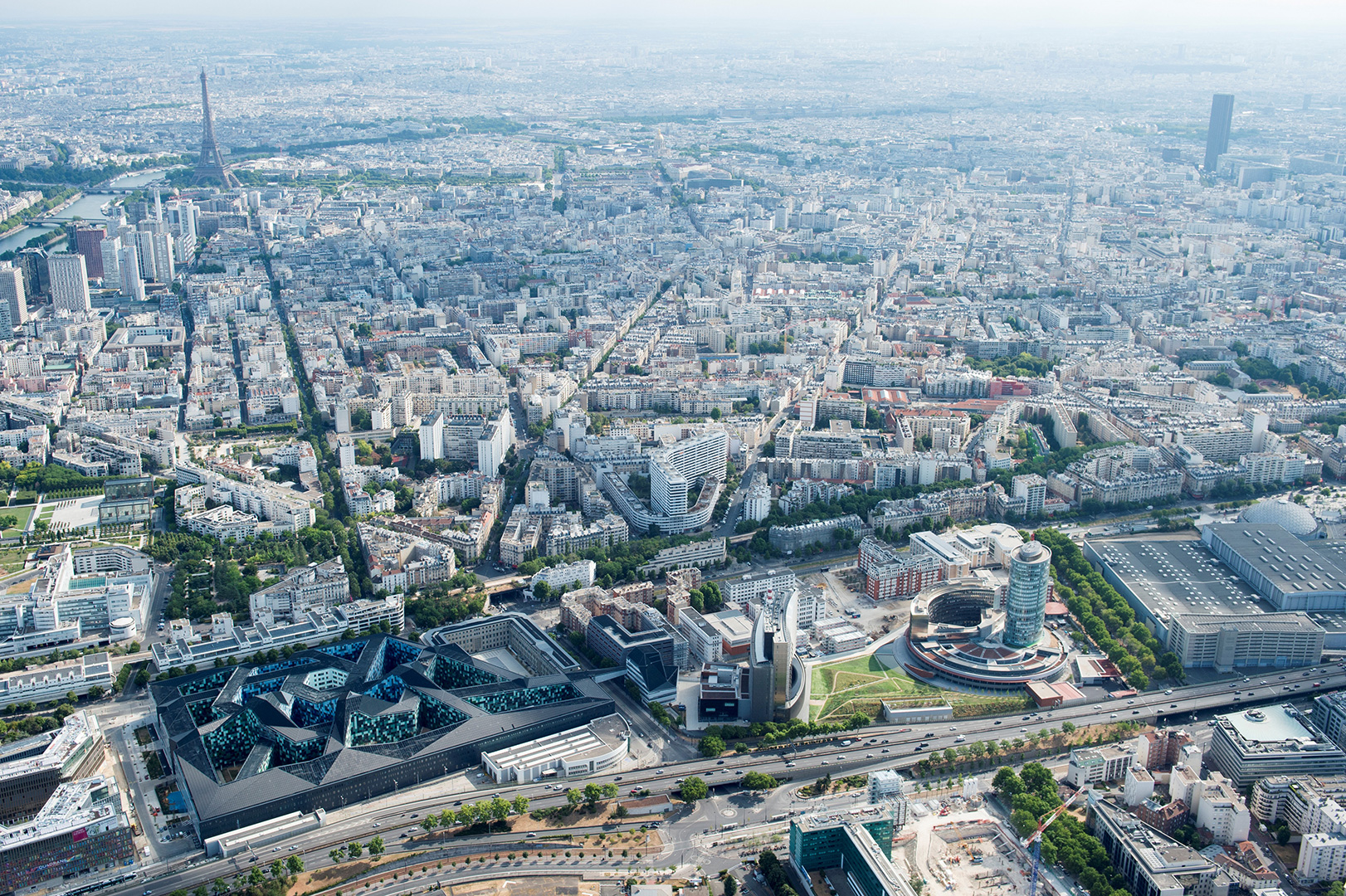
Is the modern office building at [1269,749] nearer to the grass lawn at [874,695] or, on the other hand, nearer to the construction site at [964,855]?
the grass lawn at [874,695]

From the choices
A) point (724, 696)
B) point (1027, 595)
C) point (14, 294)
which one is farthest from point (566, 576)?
point (14, 294)

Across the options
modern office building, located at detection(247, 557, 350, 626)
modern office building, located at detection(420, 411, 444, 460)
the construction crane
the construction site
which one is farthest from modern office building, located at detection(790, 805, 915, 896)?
modern office building, located at detection(420, 411, 444, 460)

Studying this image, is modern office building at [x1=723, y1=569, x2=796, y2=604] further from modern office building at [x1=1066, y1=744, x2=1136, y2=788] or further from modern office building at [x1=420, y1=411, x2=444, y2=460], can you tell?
modern office building at [x1=420, y1=411, x2=444, y2=460]

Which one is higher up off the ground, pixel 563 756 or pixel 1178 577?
pixel 1178 577

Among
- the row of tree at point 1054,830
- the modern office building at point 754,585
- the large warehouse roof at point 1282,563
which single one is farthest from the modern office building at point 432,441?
the large warehouse roof at point 1282,563

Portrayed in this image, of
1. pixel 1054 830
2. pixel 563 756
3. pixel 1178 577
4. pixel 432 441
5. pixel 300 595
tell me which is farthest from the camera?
pixel 432 441

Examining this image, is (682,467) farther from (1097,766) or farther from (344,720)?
(1097,766)
